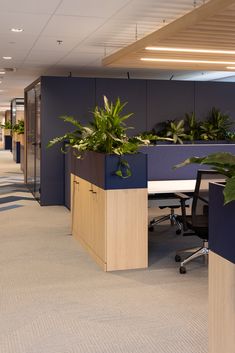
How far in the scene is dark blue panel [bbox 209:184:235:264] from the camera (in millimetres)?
2297

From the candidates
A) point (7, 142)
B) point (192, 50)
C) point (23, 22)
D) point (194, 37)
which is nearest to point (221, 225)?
point (194, 37)

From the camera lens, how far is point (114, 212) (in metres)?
4.64

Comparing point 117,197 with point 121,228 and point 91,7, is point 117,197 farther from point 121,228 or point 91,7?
point 91,7

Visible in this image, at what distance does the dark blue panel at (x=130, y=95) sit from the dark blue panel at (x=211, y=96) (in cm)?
101

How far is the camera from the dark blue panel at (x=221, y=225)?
230 cm

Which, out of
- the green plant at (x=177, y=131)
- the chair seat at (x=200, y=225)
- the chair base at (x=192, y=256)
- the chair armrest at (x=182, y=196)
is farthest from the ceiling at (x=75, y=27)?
the chair base at (x=192, y=256)

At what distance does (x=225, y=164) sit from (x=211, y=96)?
709cm

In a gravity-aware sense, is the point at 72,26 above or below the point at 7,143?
above

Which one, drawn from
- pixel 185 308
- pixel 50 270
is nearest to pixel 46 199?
pixel 50 270

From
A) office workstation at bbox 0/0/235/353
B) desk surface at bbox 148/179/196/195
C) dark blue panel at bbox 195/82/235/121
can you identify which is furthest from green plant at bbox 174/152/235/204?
dark blue panel at bbox 195/82/235/121

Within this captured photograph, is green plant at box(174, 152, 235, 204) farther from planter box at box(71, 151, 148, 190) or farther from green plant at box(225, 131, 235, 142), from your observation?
green plant at box(225, 131, 235, 142)

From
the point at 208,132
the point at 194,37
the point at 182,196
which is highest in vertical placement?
the point at 194,37

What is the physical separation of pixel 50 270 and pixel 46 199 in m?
3.79

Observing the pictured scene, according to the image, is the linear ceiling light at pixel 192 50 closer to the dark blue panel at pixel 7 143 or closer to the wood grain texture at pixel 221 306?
the wood grain texture at pixel 221 306
